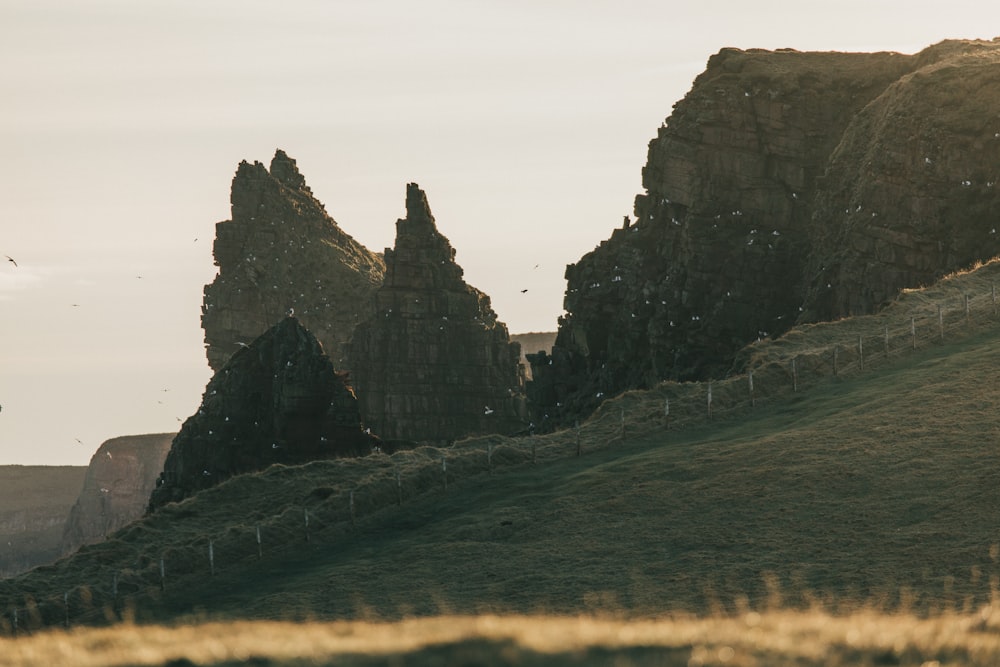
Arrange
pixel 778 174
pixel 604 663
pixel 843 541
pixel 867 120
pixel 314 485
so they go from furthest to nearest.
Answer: pixel 778 174 → pixel 867 120 → pixel 314 485 → pixel 843 541 → pixel 604 663

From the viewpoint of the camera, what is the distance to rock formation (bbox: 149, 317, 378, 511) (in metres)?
148

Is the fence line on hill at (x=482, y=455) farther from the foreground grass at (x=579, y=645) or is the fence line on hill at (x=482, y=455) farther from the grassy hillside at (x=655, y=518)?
the foreground grass at (x=579, y=645)

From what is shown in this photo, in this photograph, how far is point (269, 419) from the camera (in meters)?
155

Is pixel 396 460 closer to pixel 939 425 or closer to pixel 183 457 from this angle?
pixel 939 425

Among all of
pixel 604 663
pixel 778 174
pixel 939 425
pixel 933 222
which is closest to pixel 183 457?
pixel 778 174

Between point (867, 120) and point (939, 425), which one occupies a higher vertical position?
point (867, 120)

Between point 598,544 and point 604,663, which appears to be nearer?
point 604,663

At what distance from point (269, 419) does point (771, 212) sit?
158ft

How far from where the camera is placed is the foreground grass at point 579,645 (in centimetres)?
2561

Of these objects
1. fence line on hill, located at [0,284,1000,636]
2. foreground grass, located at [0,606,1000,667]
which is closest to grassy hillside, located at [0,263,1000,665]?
fence line on hill, located at [0,284,1000,636]

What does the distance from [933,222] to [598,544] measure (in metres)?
72.0

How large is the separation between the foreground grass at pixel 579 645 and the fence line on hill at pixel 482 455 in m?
32.2

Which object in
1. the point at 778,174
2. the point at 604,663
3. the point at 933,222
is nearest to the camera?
the point at 604,663

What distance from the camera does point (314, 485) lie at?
265 ft
